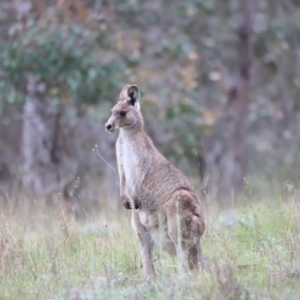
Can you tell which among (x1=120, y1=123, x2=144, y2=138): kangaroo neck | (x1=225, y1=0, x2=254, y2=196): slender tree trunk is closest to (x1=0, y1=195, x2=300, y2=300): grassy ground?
(x1=120, y1=123, x2=144, y2=138): kangaroo neck

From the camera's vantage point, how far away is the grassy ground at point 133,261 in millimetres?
5387

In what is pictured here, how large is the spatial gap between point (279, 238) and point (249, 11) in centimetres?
1124

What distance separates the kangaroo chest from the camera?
22.8 ft

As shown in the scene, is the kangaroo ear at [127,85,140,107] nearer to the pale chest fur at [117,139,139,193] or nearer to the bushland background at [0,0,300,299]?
the pale chest fur at [117,139,139,193]

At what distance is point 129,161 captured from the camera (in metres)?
7.00

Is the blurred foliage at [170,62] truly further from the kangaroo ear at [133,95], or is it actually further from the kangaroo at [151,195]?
the kangaroo at [151,195]

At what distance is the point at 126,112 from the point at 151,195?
762mm

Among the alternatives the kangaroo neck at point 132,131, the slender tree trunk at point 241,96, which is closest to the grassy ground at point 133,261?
the kangaroo neck at point 132,131

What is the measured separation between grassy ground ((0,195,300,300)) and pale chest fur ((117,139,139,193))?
584 mm

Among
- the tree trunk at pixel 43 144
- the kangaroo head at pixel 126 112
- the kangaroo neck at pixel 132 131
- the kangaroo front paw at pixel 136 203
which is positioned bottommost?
the kangaroo front paw at pixel 136 203

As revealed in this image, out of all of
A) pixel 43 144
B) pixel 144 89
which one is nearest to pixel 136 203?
pixel 144 89

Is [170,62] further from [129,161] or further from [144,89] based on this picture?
[129,161]

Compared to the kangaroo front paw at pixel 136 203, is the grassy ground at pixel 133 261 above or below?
below

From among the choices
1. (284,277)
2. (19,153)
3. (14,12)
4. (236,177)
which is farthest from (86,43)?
(284,277)
